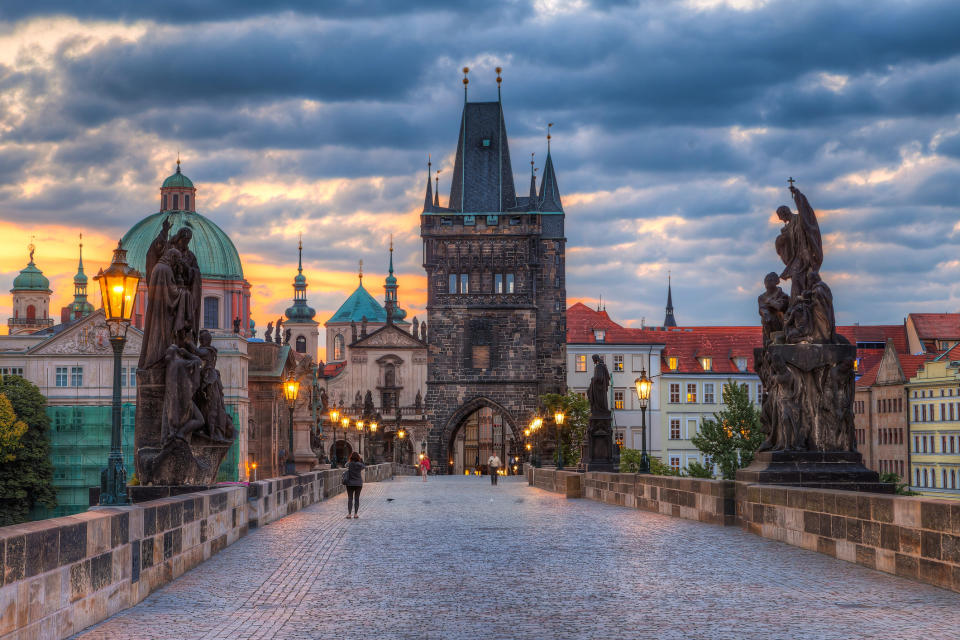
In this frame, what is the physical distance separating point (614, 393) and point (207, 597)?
90897 millimetres

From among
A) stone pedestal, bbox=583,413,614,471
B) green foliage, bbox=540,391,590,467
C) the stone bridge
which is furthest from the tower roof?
the stone bridge

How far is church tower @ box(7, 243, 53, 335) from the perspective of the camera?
162875 millimetres

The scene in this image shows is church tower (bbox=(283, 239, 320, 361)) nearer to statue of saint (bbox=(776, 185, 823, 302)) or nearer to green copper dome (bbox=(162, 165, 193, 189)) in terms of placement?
green copper dome (bbox=(162, 165, 193, 189))

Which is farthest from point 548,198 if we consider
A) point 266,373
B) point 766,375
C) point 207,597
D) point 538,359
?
point 207,597

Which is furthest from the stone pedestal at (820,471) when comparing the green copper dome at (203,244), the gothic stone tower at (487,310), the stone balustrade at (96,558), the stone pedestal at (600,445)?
the green copper dome at (203,244)

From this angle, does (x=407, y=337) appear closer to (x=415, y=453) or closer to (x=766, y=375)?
(x=415, y=453)

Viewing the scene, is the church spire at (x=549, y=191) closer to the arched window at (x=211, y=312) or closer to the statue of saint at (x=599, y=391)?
the arched window at (x=211, y=312)

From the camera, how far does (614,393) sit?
102250 millimetres

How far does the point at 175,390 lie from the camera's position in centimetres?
1784

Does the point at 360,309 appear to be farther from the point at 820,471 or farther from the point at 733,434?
the point at 820,471

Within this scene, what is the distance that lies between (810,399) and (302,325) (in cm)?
15982

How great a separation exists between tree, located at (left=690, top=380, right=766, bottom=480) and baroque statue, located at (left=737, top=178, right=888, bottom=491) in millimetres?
62774

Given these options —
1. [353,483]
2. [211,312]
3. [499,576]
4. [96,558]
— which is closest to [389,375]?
[211,312]

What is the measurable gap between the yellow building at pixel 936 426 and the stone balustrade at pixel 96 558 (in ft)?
252
